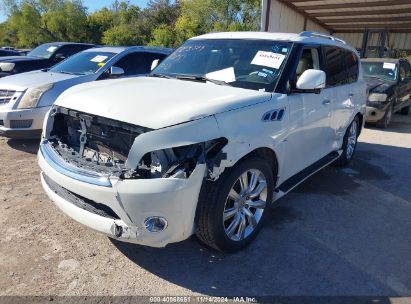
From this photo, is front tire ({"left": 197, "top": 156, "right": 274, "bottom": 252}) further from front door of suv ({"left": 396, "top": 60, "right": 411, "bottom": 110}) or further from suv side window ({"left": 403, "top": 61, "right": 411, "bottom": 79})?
suv side window ({"left": 403, "top": 61, "right": 411, "bottom": 79})

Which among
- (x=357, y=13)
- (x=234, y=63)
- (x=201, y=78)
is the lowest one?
(x=201, y=78)

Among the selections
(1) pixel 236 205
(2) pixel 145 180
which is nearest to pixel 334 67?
(1) pixel 236 205

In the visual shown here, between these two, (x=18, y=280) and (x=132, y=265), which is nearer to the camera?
(x=18, y=280)

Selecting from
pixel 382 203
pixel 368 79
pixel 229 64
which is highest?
pixel 229 64

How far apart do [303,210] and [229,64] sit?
6.08 feet

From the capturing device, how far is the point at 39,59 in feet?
34.9

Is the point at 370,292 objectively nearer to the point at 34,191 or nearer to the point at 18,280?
the point at 18,280

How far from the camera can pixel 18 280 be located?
9.66ft

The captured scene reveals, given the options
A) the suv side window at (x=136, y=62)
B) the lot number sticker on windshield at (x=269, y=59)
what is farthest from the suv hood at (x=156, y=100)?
the suv side window at (x=136, y=62)

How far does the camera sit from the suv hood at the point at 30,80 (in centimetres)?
604

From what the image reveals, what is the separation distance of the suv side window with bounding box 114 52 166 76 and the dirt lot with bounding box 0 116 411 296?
334cm

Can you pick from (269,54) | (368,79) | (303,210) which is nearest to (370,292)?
(303,210)

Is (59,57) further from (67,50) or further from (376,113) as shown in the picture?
(376,113)

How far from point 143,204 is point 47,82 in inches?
175
